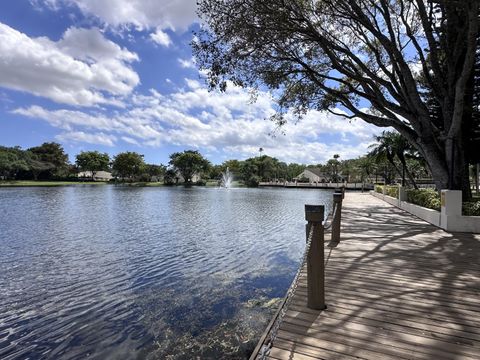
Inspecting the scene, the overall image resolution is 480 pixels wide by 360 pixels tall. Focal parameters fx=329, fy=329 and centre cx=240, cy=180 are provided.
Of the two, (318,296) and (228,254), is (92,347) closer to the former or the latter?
(318,296)

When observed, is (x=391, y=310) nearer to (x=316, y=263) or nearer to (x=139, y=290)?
(x=316, y=263)

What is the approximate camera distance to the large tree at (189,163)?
80.8 meters

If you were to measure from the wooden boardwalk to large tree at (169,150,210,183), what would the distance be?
75118 mm

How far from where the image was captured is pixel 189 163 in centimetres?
8150

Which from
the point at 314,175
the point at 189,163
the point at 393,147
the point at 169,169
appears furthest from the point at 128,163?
the point at 393,147

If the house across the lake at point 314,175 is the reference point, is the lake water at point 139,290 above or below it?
below

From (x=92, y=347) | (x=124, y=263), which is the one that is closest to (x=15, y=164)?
(x=124, y=263)

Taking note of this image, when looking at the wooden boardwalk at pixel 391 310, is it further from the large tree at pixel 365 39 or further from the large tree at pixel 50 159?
the large tree at pixel 50 159

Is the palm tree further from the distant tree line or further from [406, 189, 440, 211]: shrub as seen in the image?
the distant tree line

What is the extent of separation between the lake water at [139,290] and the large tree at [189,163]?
6614 centimetres

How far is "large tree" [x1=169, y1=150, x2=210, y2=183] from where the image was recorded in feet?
265

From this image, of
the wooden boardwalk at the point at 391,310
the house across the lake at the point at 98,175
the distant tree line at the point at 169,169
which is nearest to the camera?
the wooden boardwalk at the point at 391,310

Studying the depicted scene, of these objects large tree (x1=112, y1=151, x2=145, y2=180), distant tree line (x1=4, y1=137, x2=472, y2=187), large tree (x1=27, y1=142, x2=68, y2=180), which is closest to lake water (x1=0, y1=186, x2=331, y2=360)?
distant tree line (x1=4, y1=137, x2=472, y2=187)

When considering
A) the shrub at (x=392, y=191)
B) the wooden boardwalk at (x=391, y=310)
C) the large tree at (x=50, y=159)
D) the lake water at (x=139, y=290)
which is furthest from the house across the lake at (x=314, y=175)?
the wooden boardwalk at (x=391, y=310)
